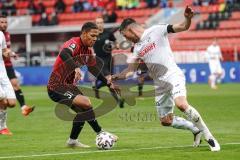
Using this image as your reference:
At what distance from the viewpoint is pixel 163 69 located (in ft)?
44.4

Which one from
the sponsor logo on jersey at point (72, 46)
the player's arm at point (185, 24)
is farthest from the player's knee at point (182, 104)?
the sponsor logo on jersey at point (72, 46)

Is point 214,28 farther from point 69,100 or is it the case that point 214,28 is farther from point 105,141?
point 105,141

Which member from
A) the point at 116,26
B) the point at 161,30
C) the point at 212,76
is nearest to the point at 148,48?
the point at 161,30

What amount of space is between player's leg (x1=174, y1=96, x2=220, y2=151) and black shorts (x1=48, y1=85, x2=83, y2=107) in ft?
6.87

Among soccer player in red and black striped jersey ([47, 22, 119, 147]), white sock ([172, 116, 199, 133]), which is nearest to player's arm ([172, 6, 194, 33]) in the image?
soccer player in red and black striped jersey ([47, 22, 119, 147])

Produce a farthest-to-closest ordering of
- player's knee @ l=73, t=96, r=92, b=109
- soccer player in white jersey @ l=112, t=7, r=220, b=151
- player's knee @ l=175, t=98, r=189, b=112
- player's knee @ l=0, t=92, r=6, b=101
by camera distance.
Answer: player's knee @ l=0, t=92, r=6, b=101, player's knee @ l=73, t=96, r=92, b=109, soccer player in white jersey @ l=112, t=7, r=220, b=151, player's knee @ l=175, t=98, r=189, b=112

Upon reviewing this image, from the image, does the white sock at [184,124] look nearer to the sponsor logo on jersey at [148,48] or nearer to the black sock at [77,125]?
the sponsor logo on jersey at [148,48]

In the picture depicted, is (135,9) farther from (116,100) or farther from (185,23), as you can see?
(185,23)

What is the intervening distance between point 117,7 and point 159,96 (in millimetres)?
38163

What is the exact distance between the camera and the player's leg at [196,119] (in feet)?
41.1

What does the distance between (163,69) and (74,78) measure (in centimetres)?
173

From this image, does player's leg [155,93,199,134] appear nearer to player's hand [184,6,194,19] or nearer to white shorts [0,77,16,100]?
Result: player's hand [184,6,194,19]

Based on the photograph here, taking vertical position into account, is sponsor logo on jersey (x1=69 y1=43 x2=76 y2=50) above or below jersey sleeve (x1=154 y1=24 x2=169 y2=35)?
below

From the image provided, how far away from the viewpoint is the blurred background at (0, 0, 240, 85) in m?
42.2
